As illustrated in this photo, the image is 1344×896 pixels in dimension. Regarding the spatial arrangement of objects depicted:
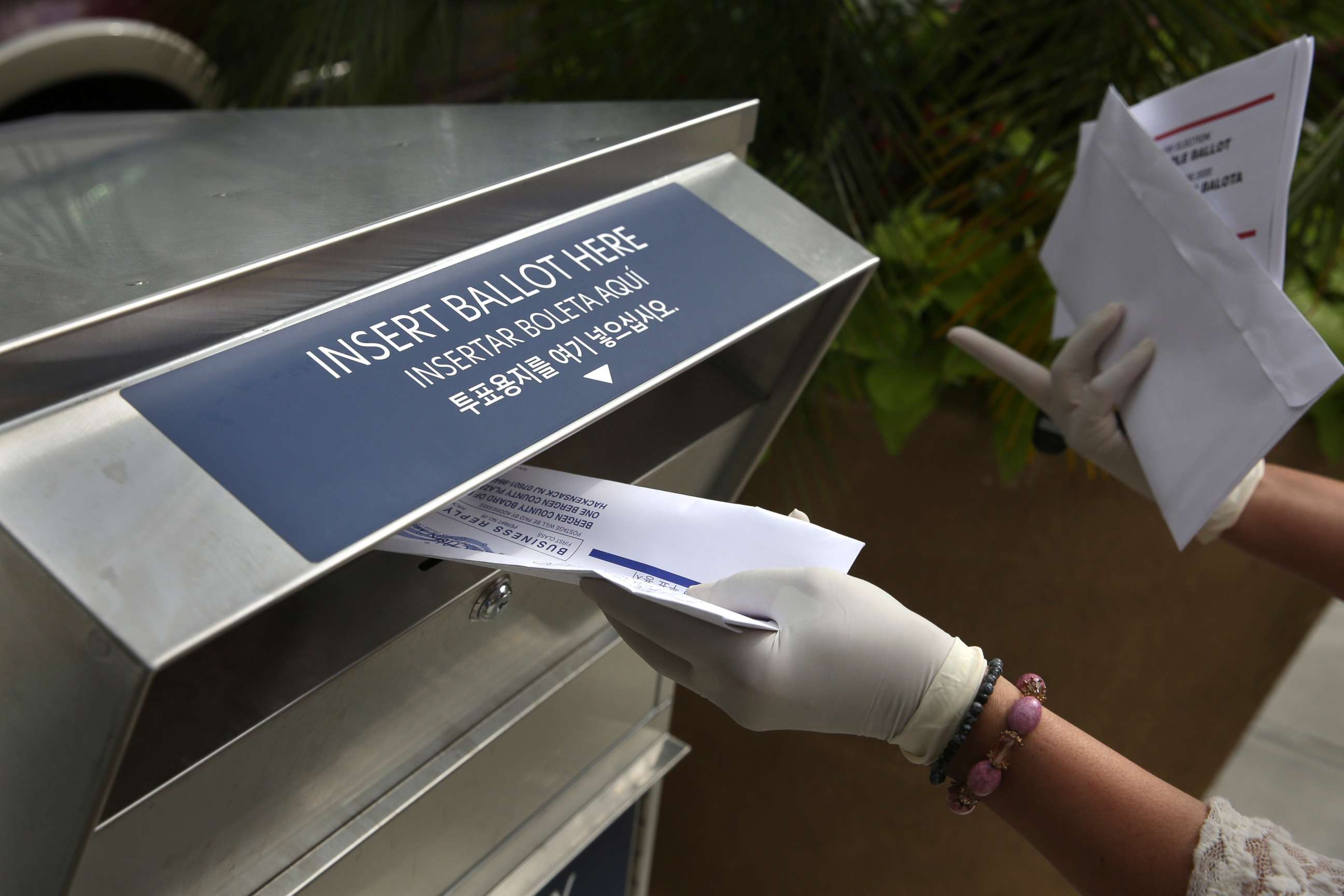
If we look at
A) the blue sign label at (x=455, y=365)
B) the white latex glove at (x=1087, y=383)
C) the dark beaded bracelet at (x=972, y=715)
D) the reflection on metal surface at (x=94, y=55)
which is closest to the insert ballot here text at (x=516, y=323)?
the blue sign label at (x=455, y=365)

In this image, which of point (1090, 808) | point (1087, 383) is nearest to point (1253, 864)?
point (1090, 808)

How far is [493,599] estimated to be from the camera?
640mm

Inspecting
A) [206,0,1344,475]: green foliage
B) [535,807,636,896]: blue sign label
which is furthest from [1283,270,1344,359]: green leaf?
[535,807,636,896]: blue sign label

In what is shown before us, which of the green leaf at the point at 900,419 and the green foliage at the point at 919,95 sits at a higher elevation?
the green foliage at the point at 919,95

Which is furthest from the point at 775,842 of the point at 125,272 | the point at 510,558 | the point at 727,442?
the point at 125,272

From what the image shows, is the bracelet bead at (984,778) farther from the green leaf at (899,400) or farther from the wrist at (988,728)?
the green leaf at (899,400)

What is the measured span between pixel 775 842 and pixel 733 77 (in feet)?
3.54

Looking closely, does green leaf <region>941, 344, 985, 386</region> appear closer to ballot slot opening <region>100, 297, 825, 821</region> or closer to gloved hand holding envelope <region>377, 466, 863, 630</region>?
ballot slot opening <region>100, 297, 825, 821</region>

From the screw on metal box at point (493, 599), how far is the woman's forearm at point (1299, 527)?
2.50 feet

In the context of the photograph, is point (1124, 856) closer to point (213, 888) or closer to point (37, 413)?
point (213, 888)

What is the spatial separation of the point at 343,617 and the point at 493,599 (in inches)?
3.8

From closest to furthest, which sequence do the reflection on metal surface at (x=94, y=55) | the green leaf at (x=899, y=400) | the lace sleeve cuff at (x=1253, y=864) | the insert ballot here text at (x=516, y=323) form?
the insert ballot here text at (x=516, y=323) < the lace sleeve cuff at (x=1253, y=864) < the green leaf at (x=899, y=400) < the reflection on metal surface at (x=94, y=55)

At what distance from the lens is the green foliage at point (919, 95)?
114 centimetres

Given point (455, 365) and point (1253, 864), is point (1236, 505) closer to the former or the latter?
point (1253, 864)
